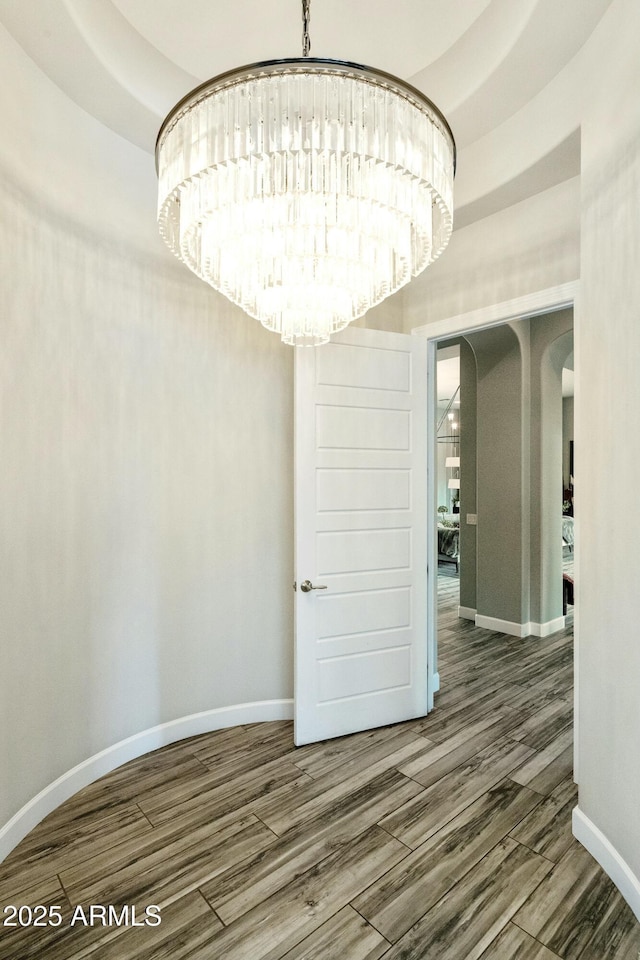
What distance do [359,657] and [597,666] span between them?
137 centimetres

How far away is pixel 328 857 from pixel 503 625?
354 cm

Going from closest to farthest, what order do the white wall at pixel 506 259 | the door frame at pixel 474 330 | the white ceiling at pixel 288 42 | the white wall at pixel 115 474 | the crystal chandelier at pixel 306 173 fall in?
the crystal chandelier at pixel 306 173, the white ceiling at pixel 288 42, the white wall at pixel 115 474, the door frame at pixel 474 330, the white wall at pixel 506 259

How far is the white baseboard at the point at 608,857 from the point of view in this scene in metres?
1.84

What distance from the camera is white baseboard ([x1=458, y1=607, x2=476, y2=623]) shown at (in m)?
5.66

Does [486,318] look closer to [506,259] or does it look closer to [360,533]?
[506,259]

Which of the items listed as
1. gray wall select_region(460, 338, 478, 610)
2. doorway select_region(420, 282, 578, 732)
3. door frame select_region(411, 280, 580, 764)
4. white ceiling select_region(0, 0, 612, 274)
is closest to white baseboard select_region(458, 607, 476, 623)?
gray wall select_region(460, 338, 478, 610)

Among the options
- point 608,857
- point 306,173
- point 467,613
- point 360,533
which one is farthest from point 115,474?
point 467,613

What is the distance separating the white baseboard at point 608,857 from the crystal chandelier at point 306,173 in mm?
2253

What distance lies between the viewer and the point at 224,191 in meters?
1.45

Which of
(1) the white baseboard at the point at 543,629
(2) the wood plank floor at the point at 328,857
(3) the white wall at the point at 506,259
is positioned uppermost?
(3) the white wall at the point at 506,259

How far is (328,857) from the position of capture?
6.98 feet

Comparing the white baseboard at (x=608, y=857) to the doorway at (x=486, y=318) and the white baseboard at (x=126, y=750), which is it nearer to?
the doorway at (x=486, y=318)

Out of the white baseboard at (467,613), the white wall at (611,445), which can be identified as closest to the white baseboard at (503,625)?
the white baseboard at (467,613)

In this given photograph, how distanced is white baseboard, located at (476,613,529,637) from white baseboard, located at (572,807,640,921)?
287 cm
